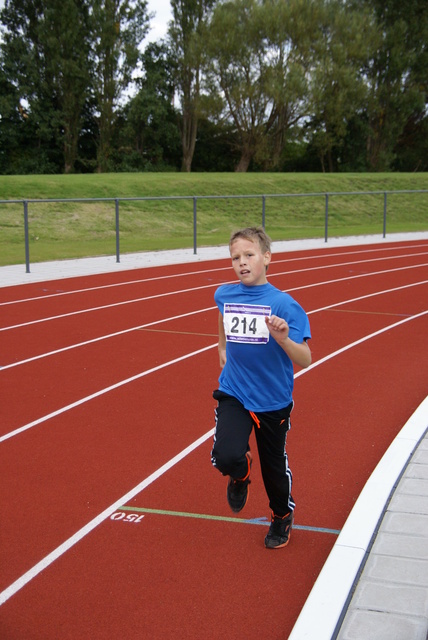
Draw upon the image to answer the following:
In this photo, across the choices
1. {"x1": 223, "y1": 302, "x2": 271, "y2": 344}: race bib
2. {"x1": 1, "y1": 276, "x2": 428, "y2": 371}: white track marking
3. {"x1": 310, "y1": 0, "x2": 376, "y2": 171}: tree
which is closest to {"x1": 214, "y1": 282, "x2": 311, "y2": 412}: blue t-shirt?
{"x1": 223, "y1": 302, "x2": 271, "y2": 344}: race bib

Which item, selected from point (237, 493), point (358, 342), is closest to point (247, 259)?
point (237, 493)

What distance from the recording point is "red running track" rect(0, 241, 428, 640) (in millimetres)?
3570

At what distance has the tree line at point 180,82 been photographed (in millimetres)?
47531

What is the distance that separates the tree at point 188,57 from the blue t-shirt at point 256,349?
4740 cm

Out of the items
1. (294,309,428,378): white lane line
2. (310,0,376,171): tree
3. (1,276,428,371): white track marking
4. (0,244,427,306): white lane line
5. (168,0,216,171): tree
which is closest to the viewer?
(294,309,428,378): white lane line

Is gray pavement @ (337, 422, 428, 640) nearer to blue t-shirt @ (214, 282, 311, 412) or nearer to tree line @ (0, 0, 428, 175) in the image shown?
blue t-shirt @ (214, 282, 311, 412)

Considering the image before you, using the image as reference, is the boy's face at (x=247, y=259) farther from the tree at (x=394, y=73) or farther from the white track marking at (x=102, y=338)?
the tree at (x=394, y=73)

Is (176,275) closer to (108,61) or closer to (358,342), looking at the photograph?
(358,342)

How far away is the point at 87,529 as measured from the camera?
4367 mm

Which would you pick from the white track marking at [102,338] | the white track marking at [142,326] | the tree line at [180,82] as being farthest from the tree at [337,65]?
the white track marking at [102,338]

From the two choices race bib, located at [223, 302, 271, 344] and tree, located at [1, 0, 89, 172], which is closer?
race bib, located at [223, 302, 271, 344]

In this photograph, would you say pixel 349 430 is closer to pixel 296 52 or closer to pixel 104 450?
pixel 104 450

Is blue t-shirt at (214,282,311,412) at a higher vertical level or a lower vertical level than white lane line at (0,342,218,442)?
higher

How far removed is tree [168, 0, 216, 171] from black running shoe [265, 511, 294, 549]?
4758 centimetres
